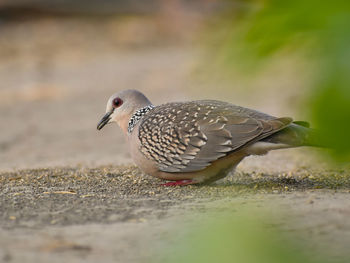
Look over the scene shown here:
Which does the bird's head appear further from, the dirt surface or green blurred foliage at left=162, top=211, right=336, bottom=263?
green blurred foliage at left=162, top=211, right=336, bottom=263

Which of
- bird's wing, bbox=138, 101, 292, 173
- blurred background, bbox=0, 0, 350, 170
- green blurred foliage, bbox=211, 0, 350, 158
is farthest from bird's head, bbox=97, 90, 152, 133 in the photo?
green blurred foliage, bbox=211, 0, 350, 158

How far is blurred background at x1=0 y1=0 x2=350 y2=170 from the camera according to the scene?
1.86ft

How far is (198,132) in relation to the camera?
444 cm

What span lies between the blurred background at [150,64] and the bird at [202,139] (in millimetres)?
335

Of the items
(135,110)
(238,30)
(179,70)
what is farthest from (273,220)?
(179,70)

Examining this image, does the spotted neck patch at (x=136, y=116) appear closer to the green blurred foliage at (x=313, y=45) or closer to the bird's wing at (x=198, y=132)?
the bird's wing at (x=198, y=132)

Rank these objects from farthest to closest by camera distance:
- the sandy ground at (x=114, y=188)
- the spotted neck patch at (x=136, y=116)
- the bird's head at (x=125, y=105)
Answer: the bird's head at (x=125, y=105) < the spotted neck patch at (x=136, y=116) < the sandy ground at (x=114, y=188)

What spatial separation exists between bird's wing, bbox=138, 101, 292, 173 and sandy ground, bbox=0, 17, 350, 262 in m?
0.24

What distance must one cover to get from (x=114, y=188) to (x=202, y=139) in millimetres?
823

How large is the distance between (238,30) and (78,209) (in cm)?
317

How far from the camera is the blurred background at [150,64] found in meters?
0.57

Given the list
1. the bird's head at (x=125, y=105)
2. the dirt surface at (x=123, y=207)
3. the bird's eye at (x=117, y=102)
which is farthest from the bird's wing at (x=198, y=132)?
the bird's eye at (x=117, y=102)

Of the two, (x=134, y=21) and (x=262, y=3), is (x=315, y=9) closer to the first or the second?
(x=262, y=3)

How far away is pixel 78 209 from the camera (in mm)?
3676
